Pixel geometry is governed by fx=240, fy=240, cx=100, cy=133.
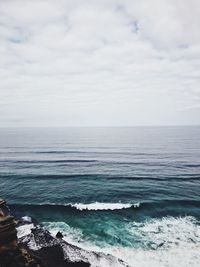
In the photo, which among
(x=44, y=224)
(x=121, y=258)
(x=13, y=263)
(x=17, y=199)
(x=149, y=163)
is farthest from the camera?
(x=149, y=163)

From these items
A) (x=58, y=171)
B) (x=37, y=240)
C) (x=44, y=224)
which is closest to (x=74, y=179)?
(x=58, y=171)

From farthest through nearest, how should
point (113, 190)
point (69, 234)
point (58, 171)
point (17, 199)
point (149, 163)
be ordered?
point (149, 163)
point (58, 171)
point (113, 190)
point (17, 199)
point (69, 234)

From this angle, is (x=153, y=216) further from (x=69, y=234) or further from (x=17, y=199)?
(x=17, y=199)

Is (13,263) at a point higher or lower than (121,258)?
higher

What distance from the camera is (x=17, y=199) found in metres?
44.3

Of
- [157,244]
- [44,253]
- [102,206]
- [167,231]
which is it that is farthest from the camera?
[102,206]

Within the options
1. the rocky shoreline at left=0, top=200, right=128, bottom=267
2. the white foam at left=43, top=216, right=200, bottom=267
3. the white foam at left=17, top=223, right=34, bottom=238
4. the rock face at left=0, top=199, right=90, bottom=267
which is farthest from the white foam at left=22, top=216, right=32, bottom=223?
the rock face at left=0, top=199, right=90, bottom=267

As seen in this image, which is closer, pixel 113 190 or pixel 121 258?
pixel 121 258

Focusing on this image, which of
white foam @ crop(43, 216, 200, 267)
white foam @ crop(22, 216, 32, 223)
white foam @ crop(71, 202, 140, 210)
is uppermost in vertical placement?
white foam @ crop(22, 216, 32, 223)

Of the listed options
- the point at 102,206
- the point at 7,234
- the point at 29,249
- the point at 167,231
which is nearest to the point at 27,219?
the point at 29,249

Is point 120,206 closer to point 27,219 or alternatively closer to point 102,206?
point 102,206

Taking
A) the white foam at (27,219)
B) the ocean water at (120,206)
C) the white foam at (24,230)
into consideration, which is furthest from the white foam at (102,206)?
the white foam at (24,230)

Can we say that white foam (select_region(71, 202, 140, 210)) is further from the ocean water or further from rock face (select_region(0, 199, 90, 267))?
rock face (select_region(0, 199, 90, 267))

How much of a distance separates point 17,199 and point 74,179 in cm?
1703
